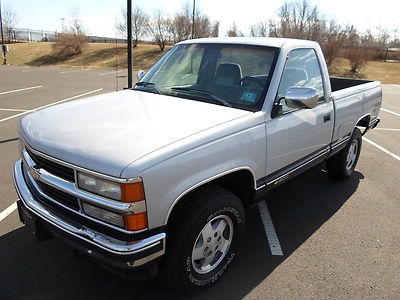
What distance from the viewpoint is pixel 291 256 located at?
11.5 feet

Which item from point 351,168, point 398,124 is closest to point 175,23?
point 398,124

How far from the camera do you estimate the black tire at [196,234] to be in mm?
2598

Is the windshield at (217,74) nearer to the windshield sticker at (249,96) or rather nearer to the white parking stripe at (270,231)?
the windshield sticker at (249,96)

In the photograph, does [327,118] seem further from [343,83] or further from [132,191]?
[132,191]

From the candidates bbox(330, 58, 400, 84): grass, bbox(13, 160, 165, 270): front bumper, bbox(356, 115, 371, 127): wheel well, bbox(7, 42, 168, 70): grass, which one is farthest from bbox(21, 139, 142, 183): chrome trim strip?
bbox(7, 42, 168, 70): grass

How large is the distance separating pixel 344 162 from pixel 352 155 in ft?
1.28

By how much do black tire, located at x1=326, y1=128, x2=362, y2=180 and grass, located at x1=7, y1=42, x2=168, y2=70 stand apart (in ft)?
102

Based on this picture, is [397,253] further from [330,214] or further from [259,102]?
[259,102]

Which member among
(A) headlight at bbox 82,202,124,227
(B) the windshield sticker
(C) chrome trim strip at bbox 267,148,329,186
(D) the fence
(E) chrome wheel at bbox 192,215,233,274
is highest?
(D) the fence

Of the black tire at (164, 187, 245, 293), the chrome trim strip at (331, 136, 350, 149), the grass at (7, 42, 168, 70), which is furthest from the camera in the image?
the grass at (7, 42, 168, 70)

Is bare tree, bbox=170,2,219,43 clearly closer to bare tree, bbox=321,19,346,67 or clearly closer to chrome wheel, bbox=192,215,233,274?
bare tree, bbox=321,19,346,67

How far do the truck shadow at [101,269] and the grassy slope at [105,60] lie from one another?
30915 millimetres

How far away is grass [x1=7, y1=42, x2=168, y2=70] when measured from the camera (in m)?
37.0

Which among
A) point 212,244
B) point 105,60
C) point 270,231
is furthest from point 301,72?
point 105,60
